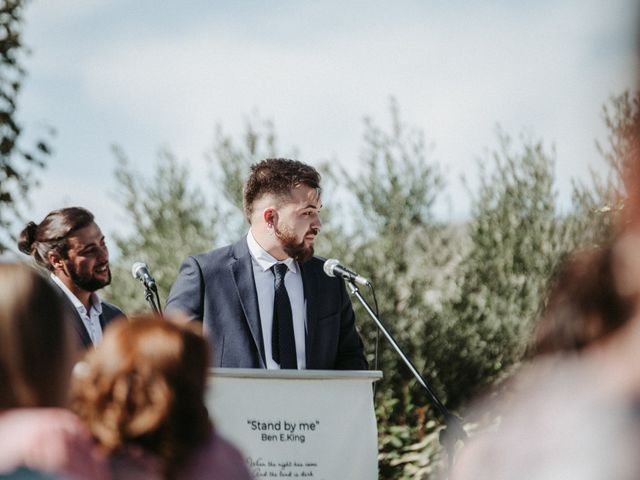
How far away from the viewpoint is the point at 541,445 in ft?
5.41

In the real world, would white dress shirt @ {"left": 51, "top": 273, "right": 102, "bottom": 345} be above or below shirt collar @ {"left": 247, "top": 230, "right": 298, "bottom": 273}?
below

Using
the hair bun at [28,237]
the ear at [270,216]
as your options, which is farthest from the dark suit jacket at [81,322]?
the ear at [270,216]

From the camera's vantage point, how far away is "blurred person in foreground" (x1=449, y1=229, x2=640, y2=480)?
1.59m

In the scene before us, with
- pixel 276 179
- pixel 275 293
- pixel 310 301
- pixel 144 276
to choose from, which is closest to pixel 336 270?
pixel 310 301

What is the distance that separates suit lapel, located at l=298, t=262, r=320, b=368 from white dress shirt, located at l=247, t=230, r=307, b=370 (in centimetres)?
2

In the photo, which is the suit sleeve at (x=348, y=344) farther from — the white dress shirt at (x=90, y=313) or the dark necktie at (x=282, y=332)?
the white dress shirt at (x=90, y=313)

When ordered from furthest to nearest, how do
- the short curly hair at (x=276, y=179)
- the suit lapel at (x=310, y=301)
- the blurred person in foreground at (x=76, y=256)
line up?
1. the short curly hair at (x=276, y=179)
2. the blurred person in foreground at (x=76, y=256)
3. the suit lapel at (x=310, y=301)

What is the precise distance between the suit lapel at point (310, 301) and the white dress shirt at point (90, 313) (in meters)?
1.06

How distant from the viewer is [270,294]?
184 inches

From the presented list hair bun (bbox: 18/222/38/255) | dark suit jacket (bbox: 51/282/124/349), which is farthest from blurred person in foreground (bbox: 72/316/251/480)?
hair bun (bbox: 18/222/38/255)

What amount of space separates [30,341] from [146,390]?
0.83 feet

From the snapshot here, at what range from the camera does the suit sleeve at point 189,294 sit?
459cm

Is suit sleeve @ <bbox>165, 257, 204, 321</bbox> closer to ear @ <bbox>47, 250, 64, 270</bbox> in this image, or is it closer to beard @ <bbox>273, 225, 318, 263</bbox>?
beard @ <bbox>273, 225, 318, 263</bbox>

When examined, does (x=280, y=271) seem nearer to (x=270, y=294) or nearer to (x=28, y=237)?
(x=270, y=294)
